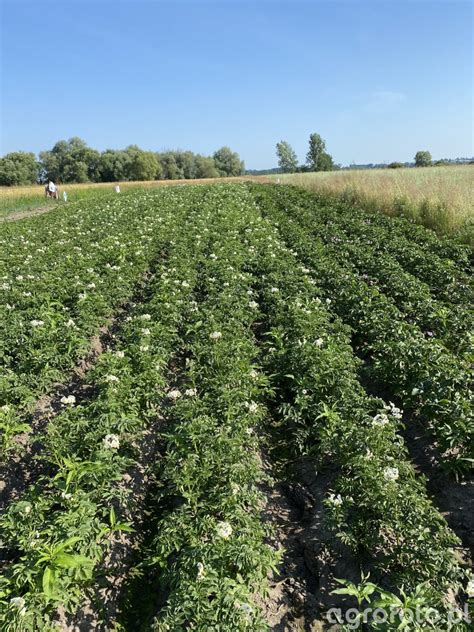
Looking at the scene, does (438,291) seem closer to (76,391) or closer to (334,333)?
(334,333)

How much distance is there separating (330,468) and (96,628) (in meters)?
2.54

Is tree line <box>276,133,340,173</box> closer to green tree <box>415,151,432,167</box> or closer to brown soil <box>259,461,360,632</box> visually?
green tree <box>415,151,432,167</box>

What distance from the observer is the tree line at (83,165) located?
233 ft

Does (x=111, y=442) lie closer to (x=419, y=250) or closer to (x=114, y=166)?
(x=419, y=250)

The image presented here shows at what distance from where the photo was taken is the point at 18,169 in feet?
230

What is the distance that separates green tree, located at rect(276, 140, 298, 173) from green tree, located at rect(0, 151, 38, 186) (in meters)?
52.4

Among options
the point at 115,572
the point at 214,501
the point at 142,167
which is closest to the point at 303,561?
the point at 214,501

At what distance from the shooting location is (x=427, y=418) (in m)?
4.86

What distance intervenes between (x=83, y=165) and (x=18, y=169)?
34.8 feet

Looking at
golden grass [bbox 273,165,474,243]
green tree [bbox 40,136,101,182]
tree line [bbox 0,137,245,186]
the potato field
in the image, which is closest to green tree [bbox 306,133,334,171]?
tree line [bbox 0,137,245,186]

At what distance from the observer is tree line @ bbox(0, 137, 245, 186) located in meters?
71.1

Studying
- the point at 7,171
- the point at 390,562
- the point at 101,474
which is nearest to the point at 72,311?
the point at 101,474

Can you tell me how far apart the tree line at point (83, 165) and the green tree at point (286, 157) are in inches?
923

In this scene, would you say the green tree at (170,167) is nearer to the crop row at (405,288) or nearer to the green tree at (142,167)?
the green tree at (142,167)
